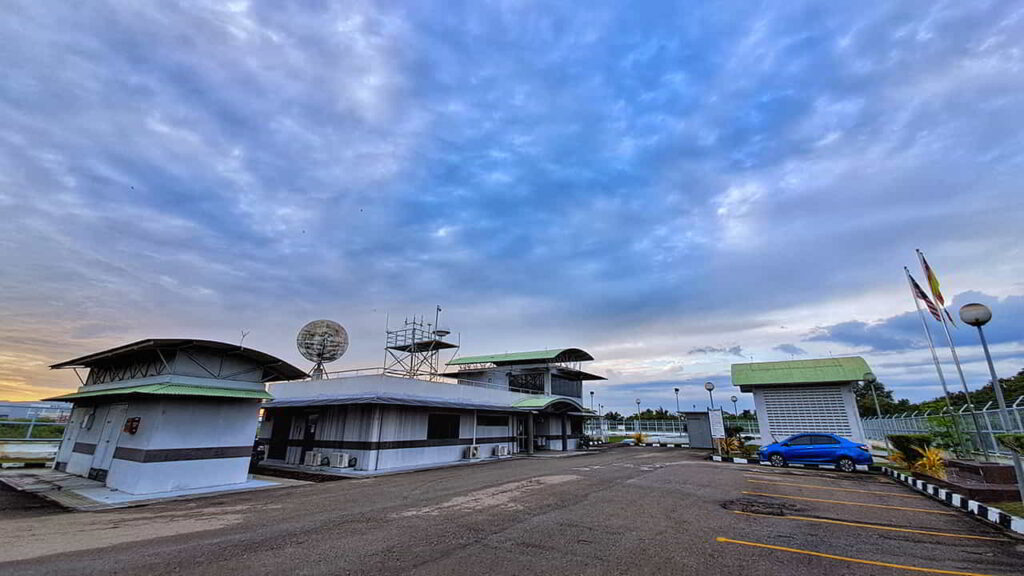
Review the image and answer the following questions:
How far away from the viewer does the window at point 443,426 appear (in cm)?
2053

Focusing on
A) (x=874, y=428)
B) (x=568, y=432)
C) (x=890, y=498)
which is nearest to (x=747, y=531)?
(x=890, y=498)

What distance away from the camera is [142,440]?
39.3 ft

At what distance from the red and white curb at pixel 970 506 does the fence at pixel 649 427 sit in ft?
83.9

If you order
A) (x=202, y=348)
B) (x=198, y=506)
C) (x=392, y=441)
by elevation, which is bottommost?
(x=198, y=506)

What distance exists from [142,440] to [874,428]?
41.9 meters

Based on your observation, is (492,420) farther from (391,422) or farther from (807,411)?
(807,411)

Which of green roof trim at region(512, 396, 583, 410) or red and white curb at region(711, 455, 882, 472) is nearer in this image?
red and white curb at region(711, 455, 882, 472)

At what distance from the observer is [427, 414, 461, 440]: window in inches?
808

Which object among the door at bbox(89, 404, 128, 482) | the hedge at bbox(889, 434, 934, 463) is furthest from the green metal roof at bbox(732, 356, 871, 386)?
the door at bbox(89, 404, 128, 482)

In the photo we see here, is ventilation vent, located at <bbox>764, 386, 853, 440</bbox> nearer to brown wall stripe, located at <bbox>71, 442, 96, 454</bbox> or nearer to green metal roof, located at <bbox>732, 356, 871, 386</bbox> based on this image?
green metal roof, located at <bbox>732, 356, 871, 386</bbox>

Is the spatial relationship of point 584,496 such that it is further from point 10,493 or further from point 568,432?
point 568,432

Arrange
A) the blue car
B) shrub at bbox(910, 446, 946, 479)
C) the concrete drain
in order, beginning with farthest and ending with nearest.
Answer: the blue car, shrub at bbox(910, 446, 946, 479), the concrete drain

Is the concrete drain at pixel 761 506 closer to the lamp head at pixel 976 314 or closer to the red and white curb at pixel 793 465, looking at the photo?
the lamp head at pixel 976 314

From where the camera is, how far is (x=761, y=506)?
33.0 ft
